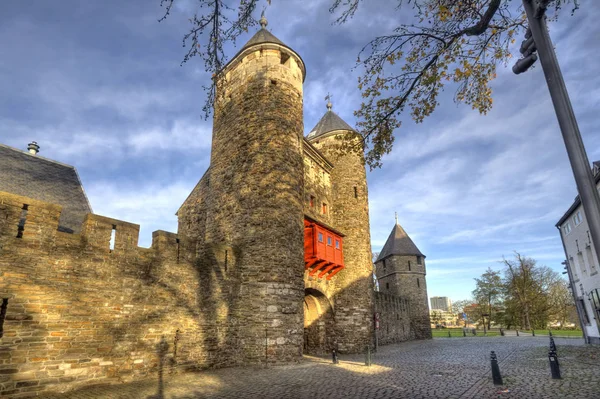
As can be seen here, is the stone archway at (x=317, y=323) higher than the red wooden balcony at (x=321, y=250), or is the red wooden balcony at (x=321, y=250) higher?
the red wooden balcony at (x=321, y=250)

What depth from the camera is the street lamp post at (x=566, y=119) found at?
8.98ft

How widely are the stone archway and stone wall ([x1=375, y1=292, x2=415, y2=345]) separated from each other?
7703 millimetres

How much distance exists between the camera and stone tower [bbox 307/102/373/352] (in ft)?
61.5

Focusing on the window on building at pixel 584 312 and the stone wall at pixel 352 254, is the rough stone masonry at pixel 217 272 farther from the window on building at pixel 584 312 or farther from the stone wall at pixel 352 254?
the window on building at pixel 584 312

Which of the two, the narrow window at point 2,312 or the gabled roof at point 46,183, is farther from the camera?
the gabled roof at point 46,183

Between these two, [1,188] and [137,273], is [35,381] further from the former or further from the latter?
[1,188]

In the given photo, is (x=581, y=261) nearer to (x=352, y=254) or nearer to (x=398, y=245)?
(x=352, y=254)

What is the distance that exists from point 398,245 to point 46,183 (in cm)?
3312

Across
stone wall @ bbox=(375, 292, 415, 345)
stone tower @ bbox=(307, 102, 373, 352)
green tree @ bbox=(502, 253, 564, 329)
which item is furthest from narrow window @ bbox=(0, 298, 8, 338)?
green tree @ bbox=(502, 253, 564, 329)

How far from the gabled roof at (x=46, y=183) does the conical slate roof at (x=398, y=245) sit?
31238mm

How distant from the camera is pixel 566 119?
293 cm

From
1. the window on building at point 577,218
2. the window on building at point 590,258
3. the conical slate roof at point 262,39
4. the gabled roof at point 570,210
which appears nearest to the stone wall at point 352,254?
the conical slate roof at point 262,39

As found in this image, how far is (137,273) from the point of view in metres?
9.73

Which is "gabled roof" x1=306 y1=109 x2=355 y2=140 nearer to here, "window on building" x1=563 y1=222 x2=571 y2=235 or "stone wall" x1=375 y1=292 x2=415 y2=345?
"stone wall" x1=375 y1=292 x2=415 y2=345
